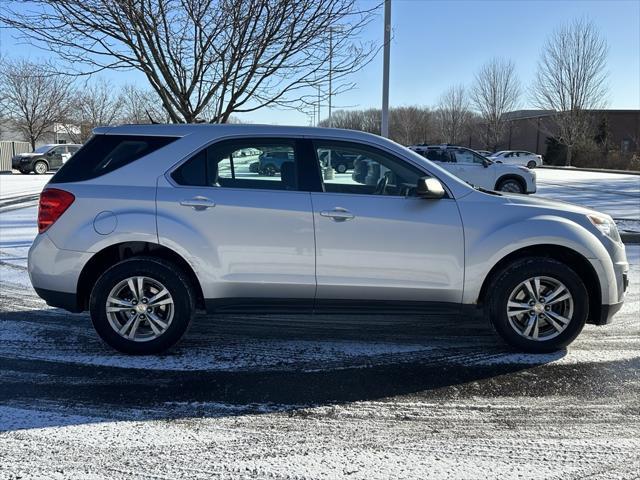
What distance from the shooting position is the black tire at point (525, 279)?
4.25m

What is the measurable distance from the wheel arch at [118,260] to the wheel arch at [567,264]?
2.41m

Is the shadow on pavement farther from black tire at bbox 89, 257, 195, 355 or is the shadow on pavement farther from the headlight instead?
the headlight

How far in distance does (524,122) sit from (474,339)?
234 ft

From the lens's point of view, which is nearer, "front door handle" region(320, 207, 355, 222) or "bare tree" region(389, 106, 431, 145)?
"front door handle" region(320, 207, 355, 222)

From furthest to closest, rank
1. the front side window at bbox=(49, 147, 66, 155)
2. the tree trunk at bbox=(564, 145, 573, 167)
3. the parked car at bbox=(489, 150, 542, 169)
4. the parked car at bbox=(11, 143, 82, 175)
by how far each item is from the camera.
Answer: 1. the tree trunk at bbox=(564, 145, 573, 167)
2. the parked car at bbox=(489, 150, 542, 169)
3. the front side window at bbox=(49, 147, 66, 155)
4. the parked car at bbox=(11, 143, 82, 175)

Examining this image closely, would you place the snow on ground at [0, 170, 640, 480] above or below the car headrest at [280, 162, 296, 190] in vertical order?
below

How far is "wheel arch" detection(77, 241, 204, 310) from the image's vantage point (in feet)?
14.0

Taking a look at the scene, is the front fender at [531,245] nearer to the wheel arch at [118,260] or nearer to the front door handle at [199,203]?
the front door handle at [199,203]

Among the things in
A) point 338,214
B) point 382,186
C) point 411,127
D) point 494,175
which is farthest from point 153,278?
point 411,127

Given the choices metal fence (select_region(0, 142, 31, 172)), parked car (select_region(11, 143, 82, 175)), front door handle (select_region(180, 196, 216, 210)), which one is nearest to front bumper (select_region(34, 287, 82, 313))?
front door handle (select_region(180, 196, 216, 210))

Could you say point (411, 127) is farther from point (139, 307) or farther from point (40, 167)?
point (139, 307)

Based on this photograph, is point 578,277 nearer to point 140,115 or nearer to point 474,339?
point 474,339

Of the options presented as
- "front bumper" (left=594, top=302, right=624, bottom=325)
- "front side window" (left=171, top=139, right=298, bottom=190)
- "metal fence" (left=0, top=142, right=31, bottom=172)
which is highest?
"metal fence" (left=0, top=142, right=31, bottom=172)

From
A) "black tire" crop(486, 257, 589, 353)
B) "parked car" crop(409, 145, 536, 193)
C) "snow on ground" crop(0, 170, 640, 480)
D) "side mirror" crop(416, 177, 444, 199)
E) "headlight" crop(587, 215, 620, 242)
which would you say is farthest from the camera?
"parked car" crop(409, 145, 536, 193)
